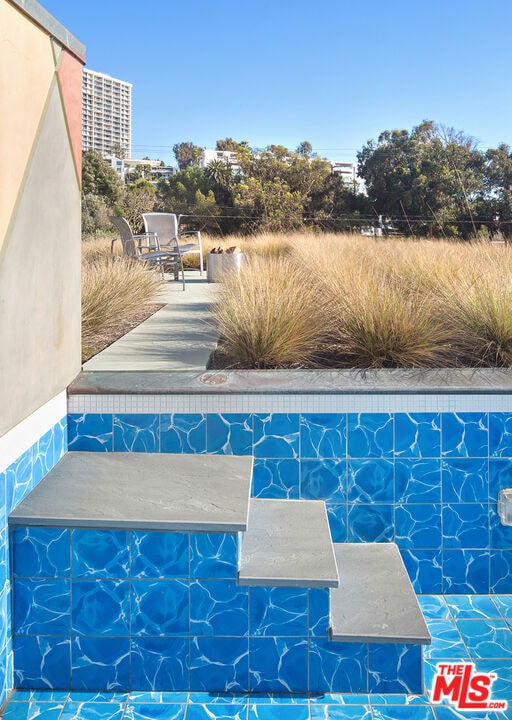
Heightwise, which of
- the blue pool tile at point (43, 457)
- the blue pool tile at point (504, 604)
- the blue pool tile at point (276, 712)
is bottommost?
the blue pool tile at point (276, 712)

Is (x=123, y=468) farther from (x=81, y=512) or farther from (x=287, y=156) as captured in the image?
(x=287, y=156)

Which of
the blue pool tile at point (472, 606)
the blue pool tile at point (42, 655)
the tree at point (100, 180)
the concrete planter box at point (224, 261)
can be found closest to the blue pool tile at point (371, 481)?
the blue pool tile at point (472, 606)

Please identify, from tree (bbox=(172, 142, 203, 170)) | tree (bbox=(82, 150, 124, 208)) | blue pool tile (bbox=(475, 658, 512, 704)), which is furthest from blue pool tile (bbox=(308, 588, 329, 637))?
tree (bbox=(172, 142, 203, 170))

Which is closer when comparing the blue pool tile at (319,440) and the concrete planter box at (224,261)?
the blue pool tile at (319,440)

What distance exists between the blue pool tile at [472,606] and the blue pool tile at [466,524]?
0.23 meters

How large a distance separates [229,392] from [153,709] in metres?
1.29

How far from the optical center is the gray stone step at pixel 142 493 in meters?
2.57

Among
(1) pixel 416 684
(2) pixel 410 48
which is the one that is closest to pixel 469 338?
(1) pixel 416 684

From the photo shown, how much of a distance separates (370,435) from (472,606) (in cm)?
84

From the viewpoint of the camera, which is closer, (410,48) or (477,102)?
(477,102)

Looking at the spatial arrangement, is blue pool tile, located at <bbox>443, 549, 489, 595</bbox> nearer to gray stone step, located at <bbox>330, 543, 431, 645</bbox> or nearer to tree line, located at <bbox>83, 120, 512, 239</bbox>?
gray stone step, located at <bbox>330, 543, 431, 645</bbox>

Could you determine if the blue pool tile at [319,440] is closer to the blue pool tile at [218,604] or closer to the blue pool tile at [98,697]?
the blue pool tile at [218,604]

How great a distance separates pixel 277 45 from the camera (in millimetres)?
36125

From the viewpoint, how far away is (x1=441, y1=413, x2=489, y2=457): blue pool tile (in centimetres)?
333
